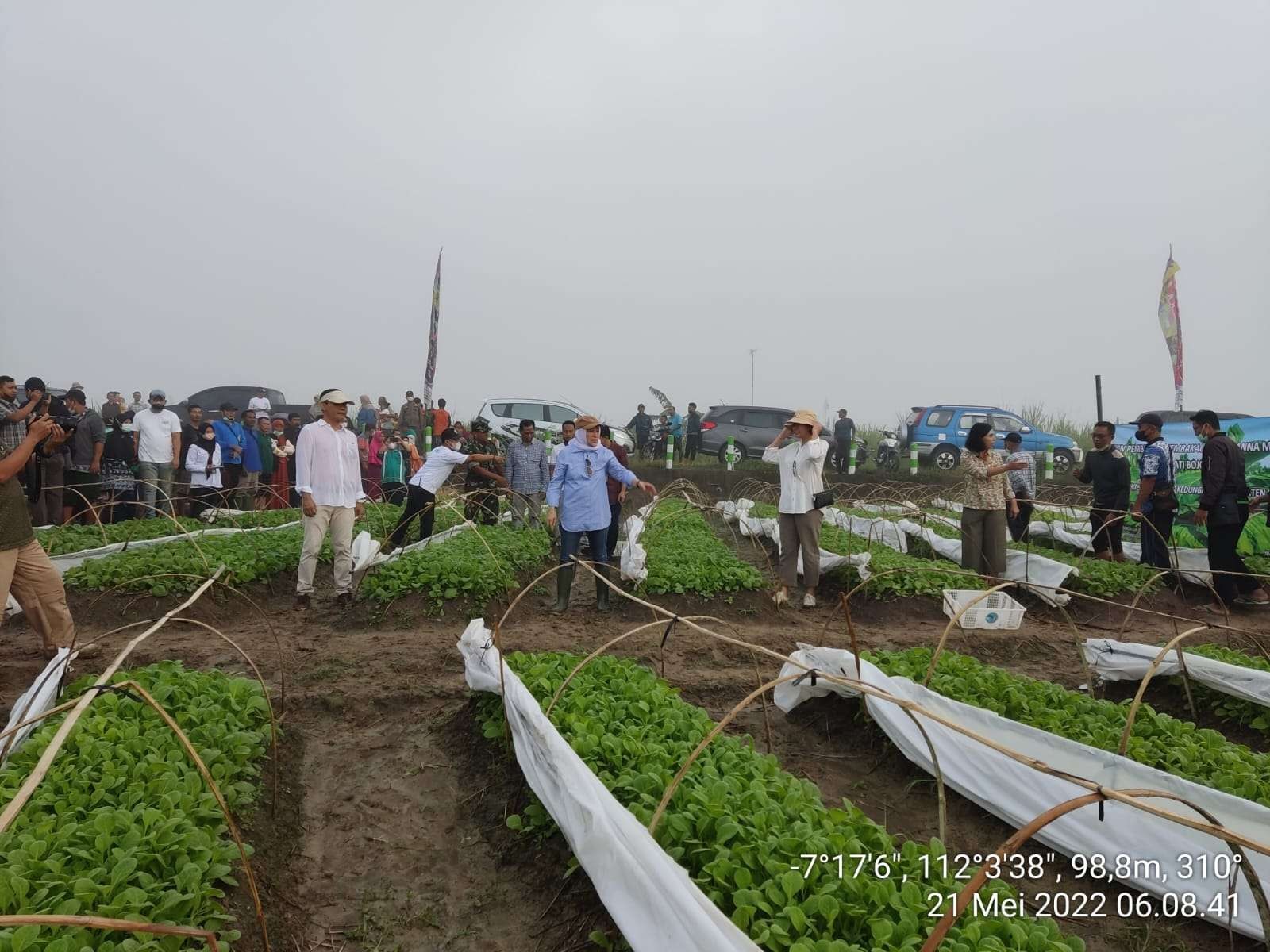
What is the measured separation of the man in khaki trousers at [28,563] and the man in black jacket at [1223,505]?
1056 cm

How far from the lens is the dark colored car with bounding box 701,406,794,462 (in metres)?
21.4

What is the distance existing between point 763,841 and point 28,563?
5.33 meters

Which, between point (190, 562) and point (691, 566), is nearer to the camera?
point (190, 562)

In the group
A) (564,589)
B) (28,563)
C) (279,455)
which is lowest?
(564,589)

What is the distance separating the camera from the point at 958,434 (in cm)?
2081

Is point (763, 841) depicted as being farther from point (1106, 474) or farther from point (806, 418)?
point (1106, 474)

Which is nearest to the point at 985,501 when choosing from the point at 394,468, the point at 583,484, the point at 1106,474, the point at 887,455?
the point at 1106,474

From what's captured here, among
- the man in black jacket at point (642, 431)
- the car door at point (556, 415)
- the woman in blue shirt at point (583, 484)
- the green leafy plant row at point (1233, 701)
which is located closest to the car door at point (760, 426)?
the man in black jacket at point (642, 431)

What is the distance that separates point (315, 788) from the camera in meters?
4.33

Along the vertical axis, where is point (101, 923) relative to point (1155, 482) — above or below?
below

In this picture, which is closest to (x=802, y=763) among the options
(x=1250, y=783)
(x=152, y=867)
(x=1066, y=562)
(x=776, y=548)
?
(x=1250, y=783)

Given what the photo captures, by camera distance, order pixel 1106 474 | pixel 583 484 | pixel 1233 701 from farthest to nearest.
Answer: pixel 1106 474
pixel 583 484
pixel 1233 701

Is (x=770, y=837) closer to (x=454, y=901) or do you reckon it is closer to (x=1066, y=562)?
(x=454, y=901)

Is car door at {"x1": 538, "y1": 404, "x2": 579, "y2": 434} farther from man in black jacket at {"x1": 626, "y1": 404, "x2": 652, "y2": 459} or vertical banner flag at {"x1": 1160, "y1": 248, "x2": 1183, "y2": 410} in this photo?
vertical banner flag at {"x1": 1160, "y1": 248, "x2": 1183, "y2": 410}
